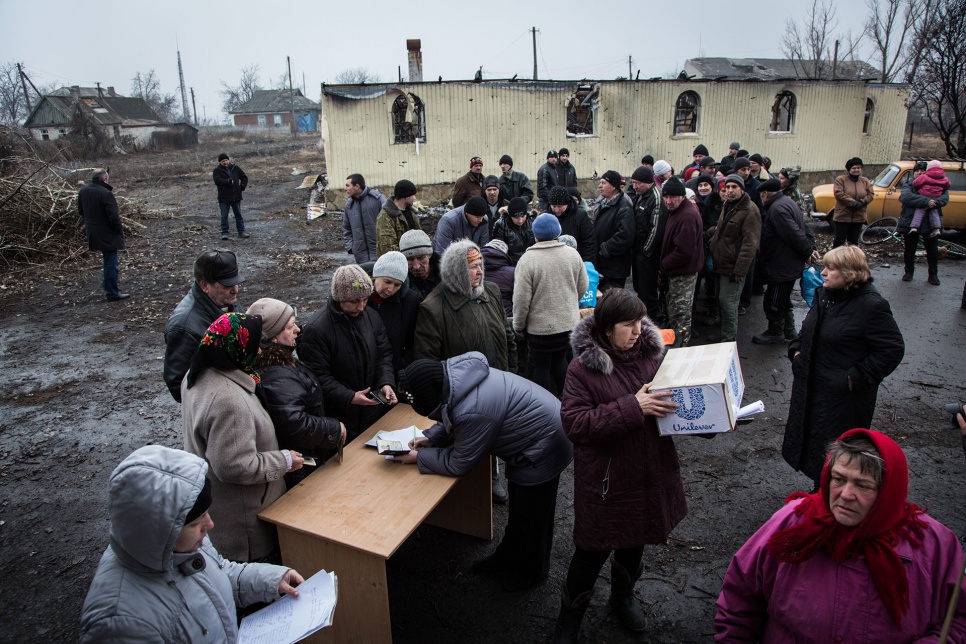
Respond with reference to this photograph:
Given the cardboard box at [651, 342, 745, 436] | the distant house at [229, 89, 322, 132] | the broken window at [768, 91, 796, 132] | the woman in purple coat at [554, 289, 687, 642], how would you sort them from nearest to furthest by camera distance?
the cardboard box at [651, 342, 745, 436]
the woman in purple coat at [554, 289, 687, 642]
the broken window at [768, 91, 796, 132]
the distant house at [229, 89, 322, 132]

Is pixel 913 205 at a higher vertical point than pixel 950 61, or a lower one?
Answer: lower

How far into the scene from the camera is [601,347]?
2.62 m

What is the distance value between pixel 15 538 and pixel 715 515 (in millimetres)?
4738

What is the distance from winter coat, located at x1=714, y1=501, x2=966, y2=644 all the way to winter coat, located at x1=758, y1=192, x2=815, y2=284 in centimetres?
533

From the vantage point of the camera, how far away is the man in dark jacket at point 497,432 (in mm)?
2809

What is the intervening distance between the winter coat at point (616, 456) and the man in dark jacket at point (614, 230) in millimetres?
4072

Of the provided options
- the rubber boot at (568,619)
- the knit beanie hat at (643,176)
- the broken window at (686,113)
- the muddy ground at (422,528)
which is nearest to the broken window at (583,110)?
the broken window at (686,113)

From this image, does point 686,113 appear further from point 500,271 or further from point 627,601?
point 627,601

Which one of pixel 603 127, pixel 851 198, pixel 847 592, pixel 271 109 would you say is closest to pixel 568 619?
pixel 847 592

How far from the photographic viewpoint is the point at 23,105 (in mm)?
50844

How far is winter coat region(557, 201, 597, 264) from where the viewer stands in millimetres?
6625

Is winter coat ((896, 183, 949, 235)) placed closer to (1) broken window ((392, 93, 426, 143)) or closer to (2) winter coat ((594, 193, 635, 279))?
(2) winter coat ((594, 193, 635, 279))

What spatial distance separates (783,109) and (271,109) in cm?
6499

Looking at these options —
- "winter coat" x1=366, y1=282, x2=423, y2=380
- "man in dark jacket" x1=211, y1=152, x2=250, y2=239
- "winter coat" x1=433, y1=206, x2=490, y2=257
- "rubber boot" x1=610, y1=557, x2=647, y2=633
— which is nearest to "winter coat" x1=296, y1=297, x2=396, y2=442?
"winter coat" x1=366, y1=282, x2=423, y2=380
